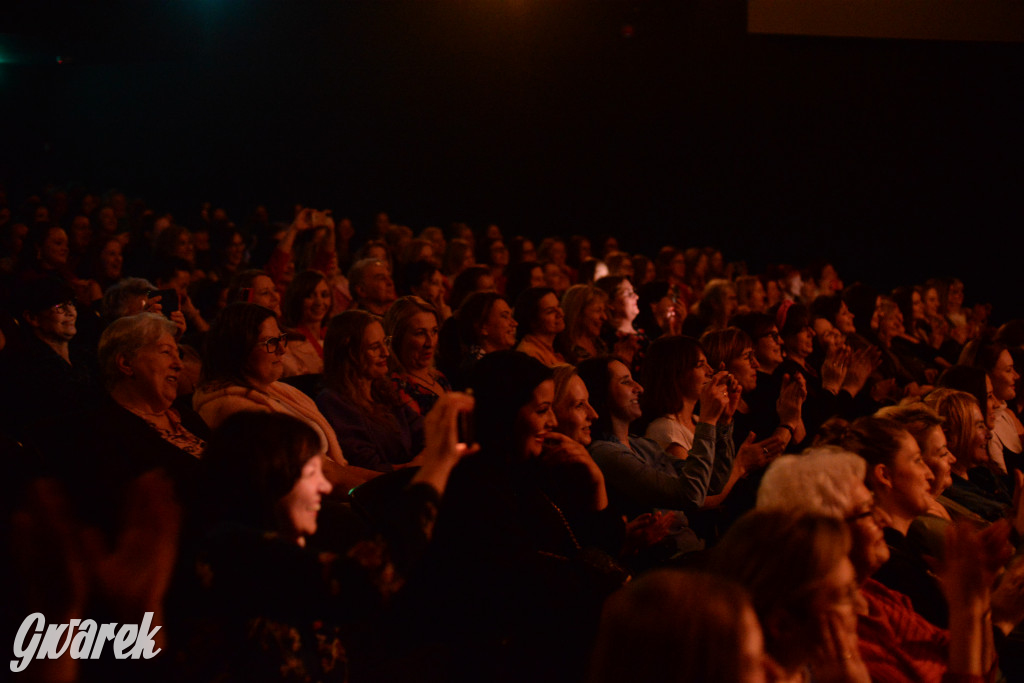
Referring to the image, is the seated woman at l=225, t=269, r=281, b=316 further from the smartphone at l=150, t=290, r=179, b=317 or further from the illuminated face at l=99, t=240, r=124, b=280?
the illuminated face at l=99, t=240, r=124, b=280

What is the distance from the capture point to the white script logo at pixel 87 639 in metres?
1.42

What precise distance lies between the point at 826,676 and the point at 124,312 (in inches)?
120

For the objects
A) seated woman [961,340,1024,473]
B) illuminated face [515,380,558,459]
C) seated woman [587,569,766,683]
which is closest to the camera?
seated woman [587,569,766,683]

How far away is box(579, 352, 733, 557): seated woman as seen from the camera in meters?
2.83

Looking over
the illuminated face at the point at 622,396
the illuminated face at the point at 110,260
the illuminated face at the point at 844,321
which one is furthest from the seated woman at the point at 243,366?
the illuminated face at the point at 844,321

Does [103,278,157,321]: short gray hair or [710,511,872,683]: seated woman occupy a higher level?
→ [103,278,157,321]: short gray hair

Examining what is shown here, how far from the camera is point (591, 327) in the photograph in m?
4.52

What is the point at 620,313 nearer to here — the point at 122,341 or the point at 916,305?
the point at 916,305

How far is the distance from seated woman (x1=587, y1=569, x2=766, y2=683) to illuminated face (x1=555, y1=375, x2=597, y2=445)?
1.53 m

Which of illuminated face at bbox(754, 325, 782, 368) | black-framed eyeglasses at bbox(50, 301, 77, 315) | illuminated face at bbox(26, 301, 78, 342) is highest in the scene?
black-framed eyeglasses at bbox(50, 301, 77, 315)

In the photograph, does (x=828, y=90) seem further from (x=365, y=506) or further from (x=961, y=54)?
(x=365, y=506)

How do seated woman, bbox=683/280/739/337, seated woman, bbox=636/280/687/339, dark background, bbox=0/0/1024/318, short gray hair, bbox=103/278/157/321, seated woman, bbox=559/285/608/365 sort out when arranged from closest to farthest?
short gray hair, bbox=103/278/157/321 → seated woman, bbox=559/285/608/365 → seated woman, bbox=683/280/739/337 → seated woman, bbox=636/280/687/339 → dark background, bbox=0/0/1024/318

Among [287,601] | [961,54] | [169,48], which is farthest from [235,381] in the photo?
[961,54]

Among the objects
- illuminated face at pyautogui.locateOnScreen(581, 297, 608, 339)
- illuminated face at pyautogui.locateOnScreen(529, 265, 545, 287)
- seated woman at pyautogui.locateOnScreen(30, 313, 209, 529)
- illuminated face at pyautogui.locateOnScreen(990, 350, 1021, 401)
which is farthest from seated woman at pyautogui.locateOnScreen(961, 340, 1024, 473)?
seated woman at pyautogui.locateOnScreen(30, 313, 209, 529)
